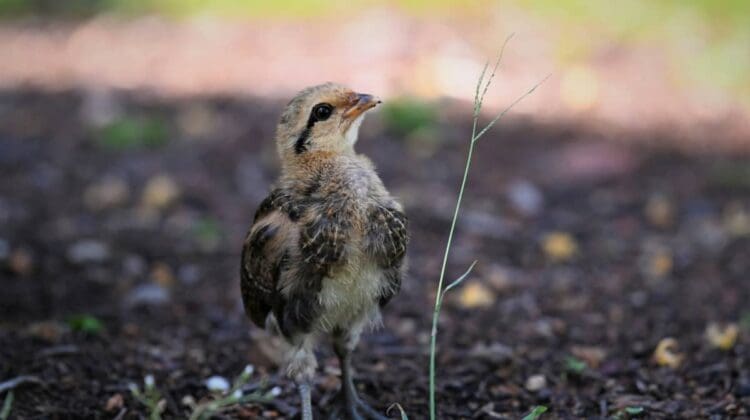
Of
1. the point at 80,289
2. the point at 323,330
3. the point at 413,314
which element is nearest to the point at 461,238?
the point at 413,314

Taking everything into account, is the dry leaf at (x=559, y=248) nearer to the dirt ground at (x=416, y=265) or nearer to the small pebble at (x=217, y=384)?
the dirt ground at (x=416, y=265)

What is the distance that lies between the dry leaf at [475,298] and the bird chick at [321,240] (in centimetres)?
164

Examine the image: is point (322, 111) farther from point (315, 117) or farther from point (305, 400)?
point (305, 400)

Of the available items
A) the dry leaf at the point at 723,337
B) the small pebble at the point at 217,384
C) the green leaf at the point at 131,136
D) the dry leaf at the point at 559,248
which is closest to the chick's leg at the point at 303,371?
the small pebble at the point at 217,384

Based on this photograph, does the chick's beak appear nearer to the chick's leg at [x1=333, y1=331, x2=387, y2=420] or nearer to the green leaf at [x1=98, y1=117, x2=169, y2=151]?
the chick's leg at [x1=333, y1=331, x2=387, y2=420]

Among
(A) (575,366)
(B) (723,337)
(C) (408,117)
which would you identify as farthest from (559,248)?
(C) (408,117)

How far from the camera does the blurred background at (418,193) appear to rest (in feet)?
14.4

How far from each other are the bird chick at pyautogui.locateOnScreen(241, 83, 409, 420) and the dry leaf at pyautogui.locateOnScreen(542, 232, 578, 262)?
2659 millimetres

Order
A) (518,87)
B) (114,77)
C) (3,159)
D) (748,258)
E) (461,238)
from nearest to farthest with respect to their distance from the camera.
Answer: (748,258), (461,238), (3,159), (518,87), (114,77)

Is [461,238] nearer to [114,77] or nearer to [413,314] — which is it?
[413,314]

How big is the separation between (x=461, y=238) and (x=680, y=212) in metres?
1.65

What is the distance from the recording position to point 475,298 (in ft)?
17.9

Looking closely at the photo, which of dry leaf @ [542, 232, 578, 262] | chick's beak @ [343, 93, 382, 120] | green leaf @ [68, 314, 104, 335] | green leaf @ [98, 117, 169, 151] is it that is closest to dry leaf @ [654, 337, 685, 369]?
dry leaf @ [542, 232, 578, 262]

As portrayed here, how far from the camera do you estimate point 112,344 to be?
15.4 ft
